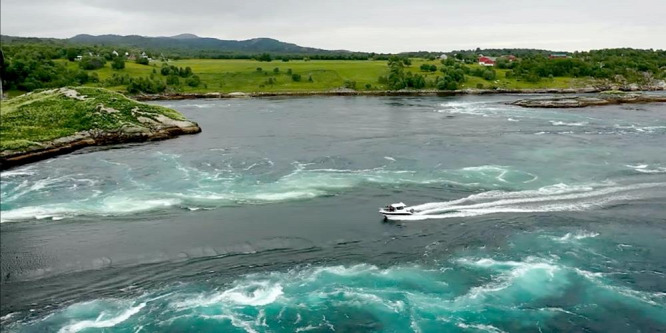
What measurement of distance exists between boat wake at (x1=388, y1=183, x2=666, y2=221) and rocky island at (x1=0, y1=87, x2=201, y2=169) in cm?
4786

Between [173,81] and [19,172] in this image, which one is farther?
[173,81]

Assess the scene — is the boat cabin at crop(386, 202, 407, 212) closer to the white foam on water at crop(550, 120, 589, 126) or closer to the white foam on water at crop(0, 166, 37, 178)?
the white foam on water at crop(0, 166, 37, 178)

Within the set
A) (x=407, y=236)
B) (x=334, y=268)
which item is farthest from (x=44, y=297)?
(x=407, y=236)

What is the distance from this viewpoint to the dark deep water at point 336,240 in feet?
102

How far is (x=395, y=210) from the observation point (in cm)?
4494

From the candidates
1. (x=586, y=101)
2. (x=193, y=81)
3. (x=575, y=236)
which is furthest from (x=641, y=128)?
(x=193, y=81)

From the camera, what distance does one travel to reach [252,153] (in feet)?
233

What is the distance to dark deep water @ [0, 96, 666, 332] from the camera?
1226 inches

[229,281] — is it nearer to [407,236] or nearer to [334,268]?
[334,268]

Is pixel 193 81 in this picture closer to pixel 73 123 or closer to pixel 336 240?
pixel 73 123

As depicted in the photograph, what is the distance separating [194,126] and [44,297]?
56.9m

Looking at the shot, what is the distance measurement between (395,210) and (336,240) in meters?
6.50

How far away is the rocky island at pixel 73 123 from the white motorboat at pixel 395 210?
148 ft

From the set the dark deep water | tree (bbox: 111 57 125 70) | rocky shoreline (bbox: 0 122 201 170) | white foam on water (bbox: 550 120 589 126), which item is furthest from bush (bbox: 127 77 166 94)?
white foam on water (bbox: 550 120 589 126)
